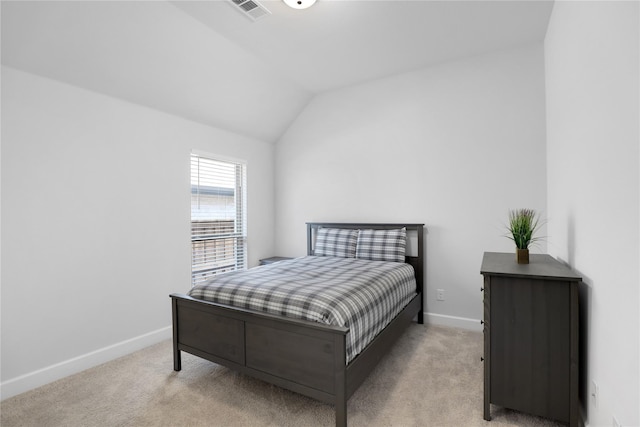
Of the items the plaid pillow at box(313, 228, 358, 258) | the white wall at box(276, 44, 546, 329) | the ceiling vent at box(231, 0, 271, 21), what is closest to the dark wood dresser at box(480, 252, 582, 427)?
the white wall at box(276, 44, 546, 329)

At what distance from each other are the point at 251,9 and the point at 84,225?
2.13 meters

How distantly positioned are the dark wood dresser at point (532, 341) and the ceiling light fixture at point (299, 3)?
7.22 feet

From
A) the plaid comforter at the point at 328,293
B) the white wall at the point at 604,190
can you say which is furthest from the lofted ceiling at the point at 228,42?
the plaid comforter at the point at 328,293

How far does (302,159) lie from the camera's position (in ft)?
14.3

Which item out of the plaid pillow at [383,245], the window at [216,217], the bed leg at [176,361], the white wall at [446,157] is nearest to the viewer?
the bed leg at [176,361]

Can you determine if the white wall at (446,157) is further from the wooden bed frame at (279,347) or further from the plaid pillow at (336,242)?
the wooden bed frame at (279,347)

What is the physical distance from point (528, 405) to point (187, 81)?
3.52 meters

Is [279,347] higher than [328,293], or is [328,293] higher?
[328,293]

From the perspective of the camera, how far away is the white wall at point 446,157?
9.96ft

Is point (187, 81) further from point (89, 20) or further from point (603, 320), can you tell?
point (603, 320)

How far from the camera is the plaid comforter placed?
1.91m

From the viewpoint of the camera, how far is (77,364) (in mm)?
2469

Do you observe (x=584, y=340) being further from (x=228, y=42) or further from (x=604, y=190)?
(x=228, y=42)

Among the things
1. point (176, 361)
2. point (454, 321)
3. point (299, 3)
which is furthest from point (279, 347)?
point (299, 3)
